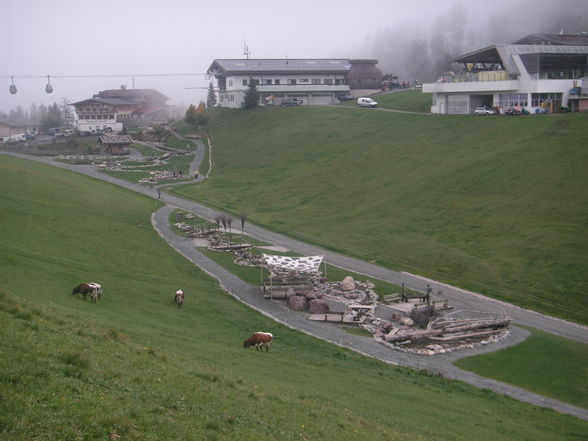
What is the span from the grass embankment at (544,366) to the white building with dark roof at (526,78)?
5950 cm

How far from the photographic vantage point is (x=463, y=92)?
9812 cm

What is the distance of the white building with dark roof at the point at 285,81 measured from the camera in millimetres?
143250

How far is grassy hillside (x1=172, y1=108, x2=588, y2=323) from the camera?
47688mm

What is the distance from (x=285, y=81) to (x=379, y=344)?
118 metres

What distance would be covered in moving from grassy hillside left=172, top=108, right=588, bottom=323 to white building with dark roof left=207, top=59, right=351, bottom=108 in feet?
111

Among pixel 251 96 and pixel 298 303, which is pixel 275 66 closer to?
pixel 251 96

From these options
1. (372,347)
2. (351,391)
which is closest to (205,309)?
(372,347)

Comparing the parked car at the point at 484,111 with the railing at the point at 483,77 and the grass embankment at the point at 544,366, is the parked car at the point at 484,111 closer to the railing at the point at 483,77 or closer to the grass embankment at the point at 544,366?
the railing at the point at 483,77

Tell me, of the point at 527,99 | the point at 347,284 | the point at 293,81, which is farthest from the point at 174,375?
the point at 293,81

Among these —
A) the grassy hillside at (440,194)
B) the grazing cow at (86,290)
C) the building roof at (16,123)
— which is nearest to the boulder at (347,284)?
the grassy hillside at (440,194)

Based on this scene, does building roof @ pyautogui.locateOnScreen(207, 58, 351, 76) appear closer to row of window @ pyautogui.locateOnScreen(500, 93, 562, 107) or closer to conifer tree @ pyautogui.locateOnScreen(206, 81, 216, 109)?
conifer tree @ pyautogui.locateOnScreen(206, 81, 216, 109)

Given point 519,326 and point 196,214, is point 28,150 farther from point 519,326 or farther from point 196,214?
point 519,326

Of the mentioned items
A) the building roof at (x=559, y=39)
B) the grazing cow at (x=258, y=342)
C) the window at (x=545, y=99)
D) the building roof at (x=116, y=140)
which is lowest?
the grazing cow at (x=258, y=342)

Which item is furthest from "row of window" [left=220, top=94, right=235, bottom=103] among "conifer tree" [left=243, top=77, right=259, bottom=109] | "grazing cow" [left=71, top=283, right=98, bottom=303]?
"grazing cow" [left=71, top=283, right=98, bottom=303]
